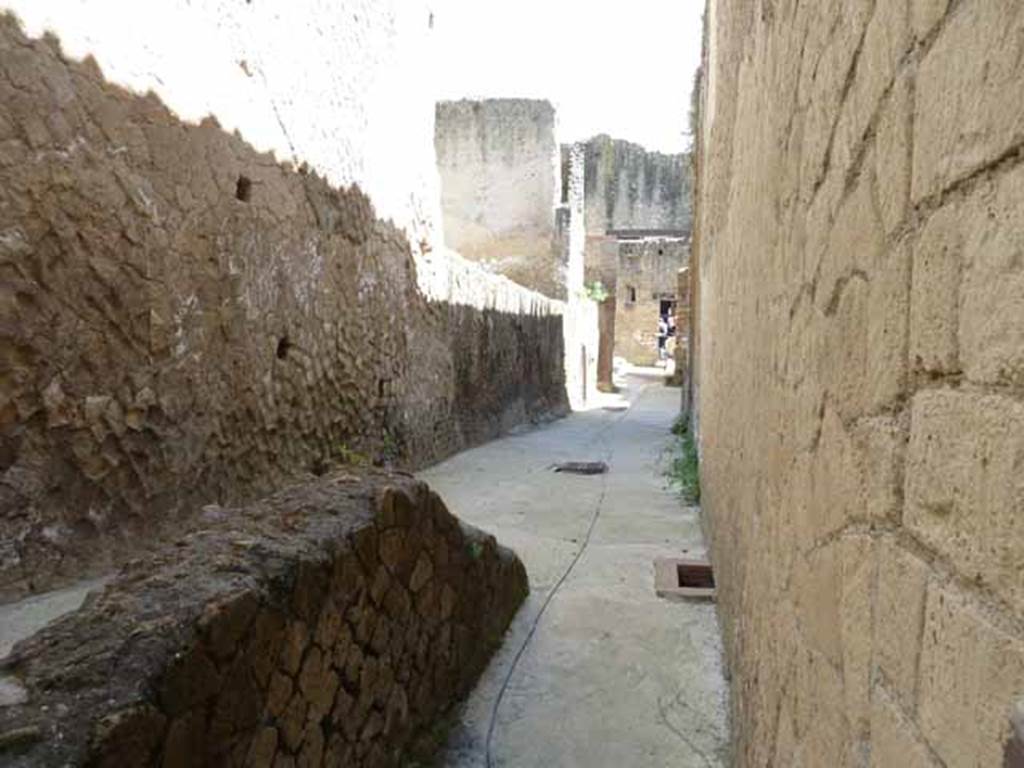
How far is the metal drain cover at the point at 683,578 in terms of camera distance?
11.6 ft

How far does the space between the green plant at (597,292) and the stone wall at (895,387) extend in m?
16.0

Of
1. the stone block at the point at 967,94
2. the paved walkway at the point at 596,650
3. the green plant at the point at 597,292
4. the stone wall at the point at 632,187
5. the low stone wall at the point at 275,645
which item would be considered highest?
the stone wall at the point at 632,187

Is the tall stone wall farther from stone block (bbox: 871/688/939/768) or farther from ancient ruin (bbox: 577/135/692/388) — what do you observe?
ancient ruin (bbox: 577/135/692/388)

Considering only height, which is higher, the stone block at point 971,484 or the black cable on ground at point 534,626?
the stone block at point 971,484

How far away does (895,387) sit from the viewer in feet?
2.38

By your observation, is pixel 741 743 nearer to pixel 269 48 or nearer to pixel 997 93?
pixel 997 93

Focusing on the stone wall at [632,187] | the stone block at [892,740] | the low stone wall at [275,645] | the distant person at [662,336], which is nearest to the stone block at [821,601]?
the stone block at [892,740]

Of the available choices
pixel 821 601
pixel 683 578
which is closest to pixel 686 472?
pixel 683 578

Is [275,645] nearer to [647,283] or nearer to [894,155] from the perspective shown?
[894,155]

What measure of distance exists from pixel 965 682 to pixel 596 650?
2.58m

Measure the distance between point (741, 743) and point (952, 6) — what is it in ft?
6.09

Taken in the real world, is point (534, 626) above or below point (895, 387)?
below

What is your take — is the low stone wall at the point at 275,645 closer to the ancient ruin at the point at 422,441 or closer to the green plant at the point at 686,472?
the ancient ruin at the point at 422,441

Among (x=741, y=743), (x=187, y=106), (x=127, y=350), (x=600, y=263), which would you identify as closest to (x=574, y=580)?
(x=741, y=743)
